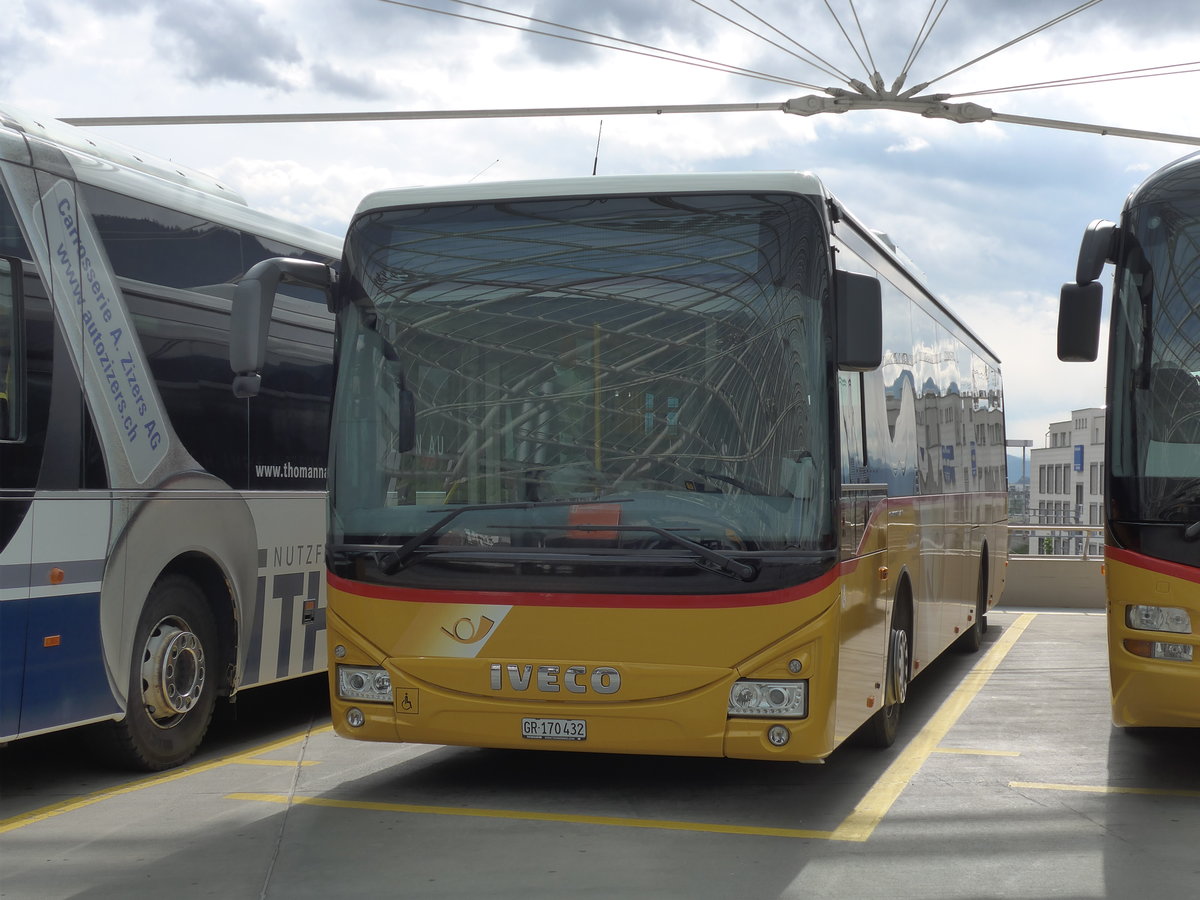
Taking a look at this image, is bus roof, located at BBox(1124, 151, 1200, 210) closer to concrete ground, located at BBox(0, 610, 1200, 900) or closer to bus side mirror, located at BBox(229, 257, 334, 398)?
concrete ground, located at BBox(0, 610, 1200, 900)

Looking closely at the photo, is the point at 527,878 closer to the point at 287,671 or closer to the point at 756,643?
the point at 756,643

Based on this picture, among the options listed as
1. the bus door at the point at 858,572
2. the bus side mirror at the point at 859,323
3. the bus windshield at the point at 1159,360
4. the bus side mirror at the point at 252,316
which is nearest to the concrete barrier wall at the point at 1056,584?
the bus door at the point at 858,572

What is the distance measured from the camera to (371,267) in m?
7.64

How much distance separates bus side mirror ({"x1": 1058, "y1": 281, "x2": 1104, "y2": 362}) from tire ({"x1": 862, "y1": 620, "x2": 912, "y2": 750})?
2.23 meters

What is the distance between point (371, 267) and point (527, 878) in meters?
3.17

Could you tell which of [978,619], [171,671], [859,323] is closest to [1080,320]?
[859,323]

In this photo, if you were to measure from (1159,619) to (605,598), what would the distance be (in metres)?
2.88

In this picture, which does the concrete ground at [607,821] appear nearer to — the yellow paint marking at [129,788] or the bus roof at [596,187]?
the yellow paint marking at [129,788]

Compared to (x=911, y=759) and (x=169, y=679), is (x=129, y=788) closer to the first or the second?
(x=169, y=679)

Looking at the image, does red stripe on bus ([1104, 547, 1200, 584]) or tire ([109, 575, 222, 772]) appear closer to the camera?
red stripe on bus ([1104, 547, 1200, 584])

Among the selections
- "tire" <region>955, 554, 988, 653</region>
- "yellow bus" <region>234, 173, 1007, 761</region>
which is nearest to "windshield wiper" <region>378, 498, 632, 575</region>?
"yellow bus" <region>234, 173, 1007, 761</region>

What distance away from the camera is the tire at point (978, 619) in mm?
15437

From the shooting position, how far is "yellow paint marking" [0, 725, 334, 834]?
7500mm

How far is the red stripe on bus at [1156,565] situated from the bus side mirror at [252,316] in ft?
14.7
